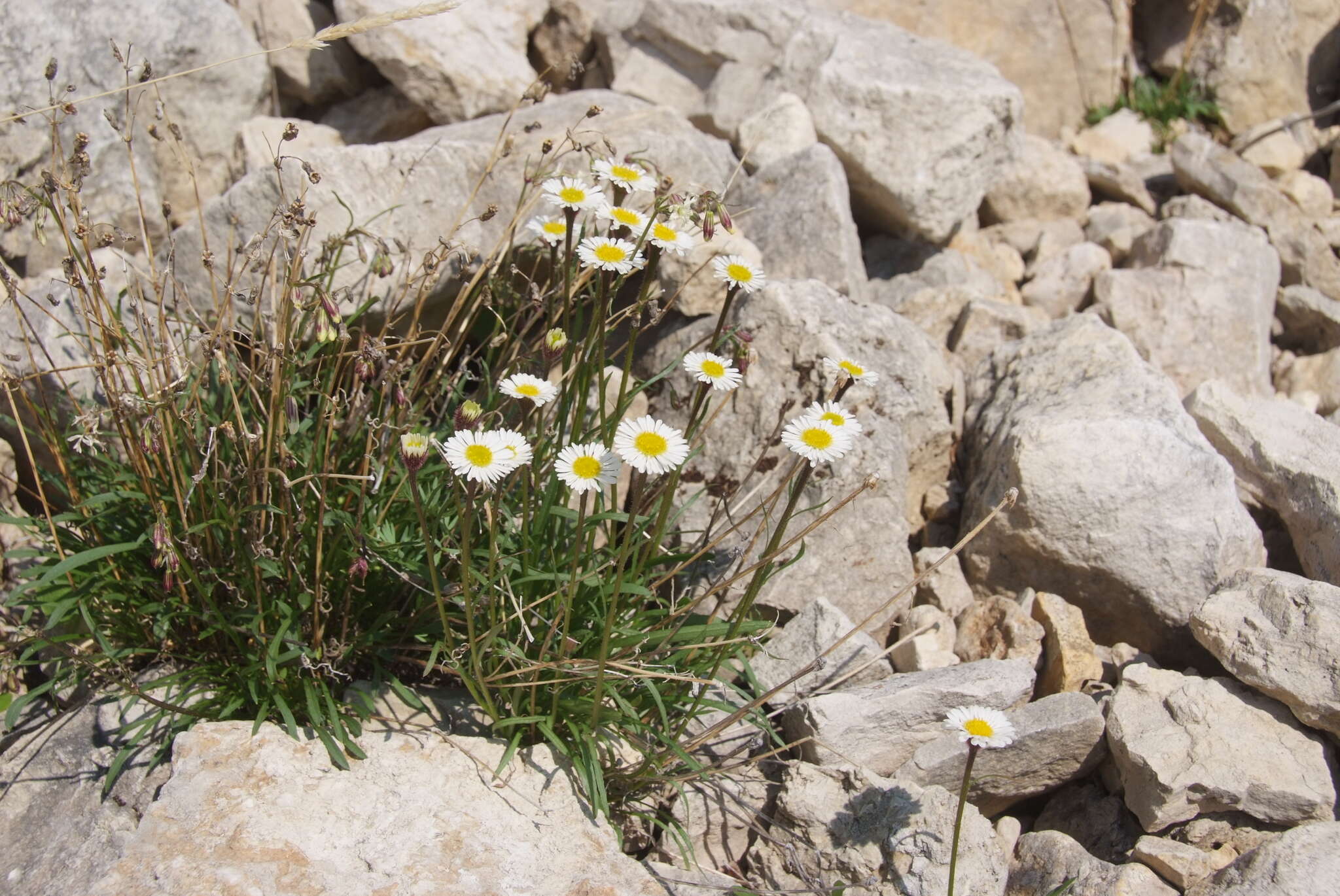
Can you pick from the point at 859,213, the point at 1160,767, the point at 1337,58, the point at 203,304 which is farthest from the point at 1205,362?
the point at 203,304

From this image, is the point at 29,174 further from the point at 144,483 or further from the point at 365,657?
the point at 365,657

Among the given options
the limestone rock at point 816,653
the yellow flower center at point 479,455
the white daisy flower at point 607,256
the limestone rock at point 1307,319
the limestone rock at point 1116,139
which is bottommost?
the limestone rock at point 816,653

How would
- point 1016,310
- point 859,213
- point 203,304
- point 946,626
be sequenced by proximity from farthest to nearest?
1. point 859,213
2. point 1016,310
3. point 203,304
4. point 946,626

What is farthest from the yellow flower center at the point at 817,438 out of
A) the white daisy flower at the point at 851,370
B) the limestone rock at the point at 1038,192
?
the limestone rock at the point at 1038,192

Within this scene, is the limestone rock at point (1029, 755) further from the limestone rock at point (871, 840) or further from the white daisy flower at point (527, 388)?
the white daisy flower at point (527, 388)

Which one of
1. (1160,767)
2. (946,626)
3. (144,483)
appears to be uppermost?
(144,483)

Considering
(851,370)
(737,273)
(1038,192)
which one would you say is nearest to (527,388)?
(737,273)

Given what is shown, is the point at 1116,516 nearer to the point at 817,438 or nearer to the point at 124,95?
the point at 817,438
